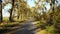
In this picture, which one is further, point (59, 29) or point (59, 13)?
point (59, 13)

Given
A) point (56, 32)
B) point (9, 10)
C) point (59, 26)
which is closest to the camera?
point (56, 32)

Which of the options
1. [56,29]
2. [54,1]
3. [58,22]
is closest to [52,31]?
[56,29]

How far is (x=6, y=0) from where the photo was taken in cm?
4206

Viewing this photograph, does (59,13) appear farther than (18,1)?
No

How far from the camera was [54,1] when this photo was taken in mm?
25219

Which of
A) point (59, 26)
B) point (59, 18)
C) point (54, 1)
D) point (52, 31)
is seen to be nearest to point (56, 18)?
point (59, 18)

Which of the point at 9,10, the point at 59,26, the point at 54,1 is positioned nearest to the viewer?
the point at 59,26

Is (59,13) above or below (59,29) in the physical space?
above

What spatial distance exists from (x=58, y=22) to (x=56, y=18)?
0.69 meters

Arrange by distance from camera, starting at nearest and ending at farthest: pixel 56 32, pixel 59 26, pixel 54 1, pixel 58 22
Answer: pixel 56 32
pixel 59 26
pixel 58 22
pixel 54 1

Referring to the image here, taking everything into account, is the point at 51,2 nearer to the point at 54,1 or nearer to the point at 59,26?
the point at 54,1

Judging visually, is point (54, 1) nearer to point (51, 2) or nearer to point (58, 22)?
point (51, 2)

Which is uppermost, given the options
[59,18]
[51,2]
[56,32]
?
[51,2]

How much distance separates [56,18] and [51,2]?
318 inches
